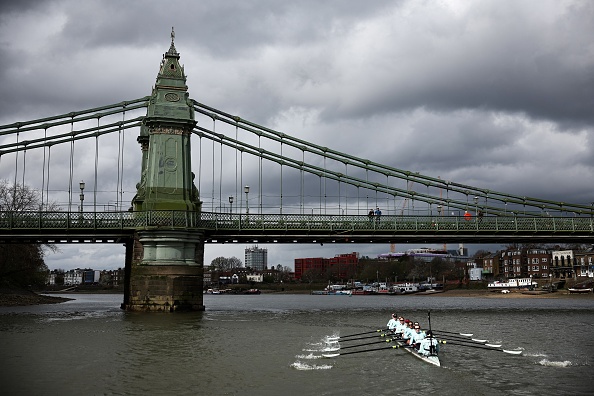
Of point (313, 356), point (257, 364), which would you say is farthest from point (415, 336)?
point (257, 364)

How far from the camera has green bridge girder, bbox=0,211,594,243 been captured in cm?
5125

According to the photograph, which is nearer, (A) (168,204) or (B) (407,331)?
(B) (407,331)

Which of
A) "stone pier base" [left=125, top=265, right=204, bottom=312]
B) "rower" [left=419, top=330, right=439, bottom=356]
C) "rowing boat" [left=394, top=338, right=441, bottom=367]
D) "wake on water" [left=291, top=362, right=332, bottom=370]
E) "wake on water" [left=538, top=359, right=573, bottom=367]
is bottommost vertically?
"wake on water" [left=538, top=359, right=573, bottom=367]

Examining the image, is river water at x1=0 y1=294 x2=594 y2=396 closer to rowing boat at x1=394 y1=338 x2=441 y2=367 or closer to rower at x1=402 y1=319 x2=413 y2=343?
rowing boat at x1=394 y1=338 x2=441 y2=367

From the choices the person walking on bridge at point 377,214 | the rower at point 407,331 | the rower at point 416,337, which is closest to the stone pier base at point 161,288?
the person walking on bridge at point 377,214

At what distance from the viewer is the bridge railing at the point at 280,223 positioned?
51.0 meters

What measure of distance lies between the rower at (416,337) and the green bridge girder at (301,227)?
25962 mm

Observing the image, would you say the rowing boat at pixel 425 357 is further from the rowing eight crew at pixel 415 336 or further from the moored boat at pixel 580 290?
the moored boat at pixel 580 290

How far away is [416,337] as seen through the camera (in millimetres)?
28125

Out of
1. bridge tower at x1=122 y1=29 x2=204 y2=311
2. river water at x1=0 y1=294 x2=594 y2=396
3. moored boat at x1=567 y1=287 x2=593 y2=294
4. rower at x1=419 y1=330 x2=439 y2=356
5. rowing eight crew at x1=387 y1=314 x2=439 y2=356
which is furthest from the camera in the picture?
moored boat at x1=567 y1=287 x2=593 y2=294

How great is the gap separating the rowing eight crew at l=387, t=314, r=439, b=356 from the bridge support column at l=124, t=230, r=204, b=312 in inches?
827

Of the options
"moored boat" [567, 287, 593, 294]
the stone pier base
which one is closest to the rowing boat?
the stone pier base

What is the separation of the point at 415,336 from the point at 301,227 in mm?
26815

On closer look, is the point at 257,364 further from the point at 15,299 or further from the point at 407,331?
the point at 15,299
